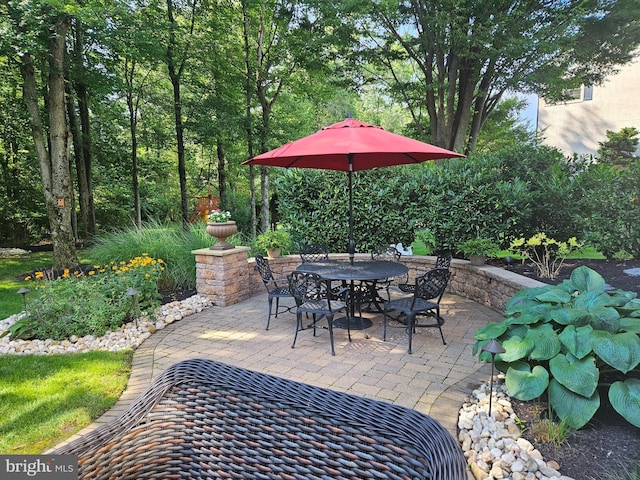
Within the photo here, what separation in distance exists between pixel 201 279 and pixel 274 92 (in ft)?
29.0

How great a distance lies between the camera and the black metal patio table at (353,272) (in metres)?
3.91

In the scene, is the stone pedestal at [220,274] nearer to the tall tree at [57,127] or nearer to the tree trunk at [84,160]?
the tall tree at [57,127]

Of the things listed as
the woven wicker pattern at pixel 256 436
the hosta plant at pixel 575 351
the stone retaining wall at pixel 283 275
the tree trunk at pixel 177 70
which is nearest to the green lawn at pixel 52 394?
the woven wicker pattern at pixel 256 436

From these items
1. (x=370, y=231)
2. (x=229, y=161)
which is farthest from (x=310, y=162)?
(x=229, y=161)

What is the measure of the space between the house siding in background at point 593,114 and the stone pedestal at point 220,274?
48.1 ft

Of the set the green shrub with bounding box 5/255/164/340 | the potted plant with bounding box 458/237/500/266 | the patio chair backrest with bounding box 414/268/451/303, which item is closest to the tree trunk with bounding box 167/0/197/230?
the green shrub with bounding box 5/255/164/340

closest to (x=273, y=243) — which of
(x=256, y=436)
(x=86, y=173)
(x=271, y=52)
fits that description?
(x=256, y=436)

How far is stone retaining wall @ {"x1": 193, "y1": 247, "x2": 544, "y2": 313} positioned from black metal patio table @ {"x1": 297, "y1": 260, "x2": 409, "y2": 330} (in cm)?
134

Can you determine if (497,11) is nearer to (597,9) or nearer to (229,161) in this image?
(597,9)

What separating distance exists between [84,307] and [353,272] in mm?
3088

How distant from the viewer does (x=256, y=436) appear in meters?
1.21

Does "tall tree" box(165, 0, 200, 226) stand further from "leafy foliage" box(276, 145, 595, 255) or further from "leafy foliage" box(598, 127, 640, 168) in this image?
"leafy foliage" box(598, 127, 640, 168)

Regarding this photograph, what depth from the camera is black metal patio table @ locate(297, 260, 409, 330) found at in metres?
3.91

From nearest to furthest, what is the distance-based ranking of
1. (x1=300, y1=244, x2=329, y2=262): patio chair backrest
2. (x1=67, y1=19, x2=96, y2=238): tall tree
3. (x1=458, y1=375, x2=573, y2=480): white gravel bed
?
(x1=458, y1=375, x2=573, y2=480): white gravel bed → (x1=300, y1=244, x2=329, y2=262): patio chair backrest → (x1=67, y1=19, x2=96, y2=238): tall tree
